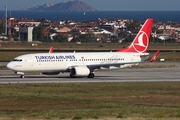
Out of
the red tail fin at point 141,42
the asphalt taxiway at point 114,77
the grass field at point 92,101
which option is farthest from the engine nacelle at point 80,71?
the red tail fin at point 141,42

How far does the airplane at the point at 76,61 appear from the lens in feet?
193

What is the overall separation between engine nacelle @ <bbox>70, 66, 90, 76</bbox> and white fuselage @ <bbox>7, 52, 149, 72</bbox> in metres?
0.64

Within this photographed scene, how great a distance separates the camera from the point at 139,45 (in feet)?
216

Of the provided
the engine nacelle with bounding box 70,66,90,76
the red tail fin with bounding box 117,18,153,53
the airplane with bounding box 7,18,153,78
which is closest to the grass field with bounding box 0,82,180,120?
the engine nacelle with bounding box 70,66,90,76

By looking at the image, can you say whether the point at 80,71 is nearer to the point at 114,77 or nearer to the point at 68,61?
the point at 68,61

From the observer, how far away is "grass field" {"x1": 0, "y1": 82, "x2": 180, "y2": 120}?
109ft

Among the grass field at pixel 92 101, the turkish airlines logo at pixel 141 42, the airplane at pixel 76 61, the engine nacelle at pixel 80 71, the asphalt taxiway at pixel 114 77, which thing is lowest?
the grass field at pixel 92 101

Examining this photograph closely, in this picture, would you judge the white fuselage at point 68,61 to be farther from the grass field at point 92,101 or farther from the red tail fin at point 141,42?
the grass field at point 92,101

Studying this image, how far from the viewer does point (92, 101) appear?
4166 centimetres

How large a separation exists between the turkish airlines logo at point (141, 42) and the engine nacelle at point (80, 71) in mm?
7617

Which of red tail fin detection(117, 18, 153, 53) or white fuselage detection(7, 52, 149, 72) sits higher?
red tail fin detection(117, 18, 153, 53)

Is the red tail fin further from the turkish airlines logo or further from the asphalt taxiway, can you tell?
the asphalt taxiway

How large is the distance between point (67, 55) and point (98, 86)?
9354mm

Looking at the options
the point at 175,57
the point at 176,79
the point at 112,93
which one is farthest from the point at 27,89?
the point at 175,57
